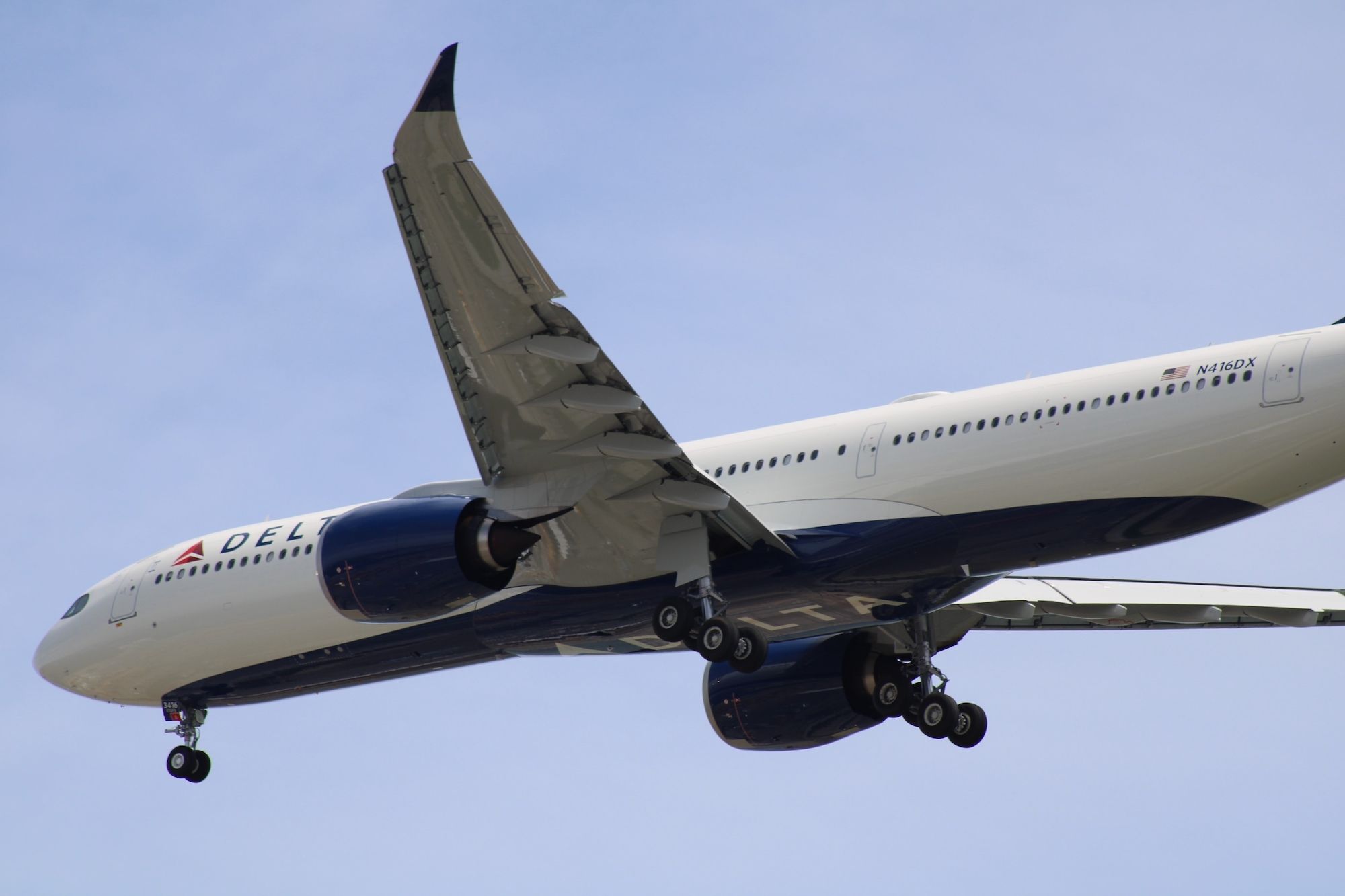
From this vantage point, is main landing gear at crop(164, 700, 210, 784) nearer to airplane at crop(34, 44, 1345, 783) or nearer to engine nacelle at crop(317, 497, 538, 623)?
airplane at crop(34, 44, 1345, 783)

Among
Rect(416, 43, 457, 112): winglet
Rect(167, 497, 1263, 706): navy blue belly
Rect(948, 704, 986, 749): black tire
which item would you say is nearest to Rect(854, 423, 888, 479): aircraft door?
Rect(167, 497, 1263, 706): navy blue belly

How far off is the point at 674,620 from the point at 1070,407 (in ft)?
15.6

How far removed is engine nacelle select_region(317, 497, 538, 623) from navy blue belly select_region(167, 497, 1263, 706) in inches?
51.6

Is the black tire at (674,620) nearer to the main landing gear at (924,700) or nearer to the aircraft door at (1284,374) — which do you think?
the main landing gear at (924,700)

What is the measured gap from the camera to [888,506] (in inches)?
739

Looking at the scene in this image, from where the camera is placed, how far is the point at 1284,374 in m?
17.2

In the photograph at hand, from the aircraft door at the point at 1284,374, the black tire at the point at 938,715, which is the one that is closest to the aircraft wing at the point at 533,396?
the black tire at the point at 938,715

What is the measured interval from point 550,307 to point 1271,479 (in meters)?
7.33

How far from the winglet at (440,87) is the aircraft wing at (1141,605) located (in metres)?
10.6

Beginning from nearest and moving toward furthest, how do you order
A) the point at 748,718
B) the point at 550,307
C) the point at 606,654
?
the point at 550,307 < the point at 606,654 < the point at 748,718

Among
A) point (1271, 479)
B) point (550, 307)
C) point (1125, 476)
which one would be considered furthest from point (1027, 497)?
point (550, 307)

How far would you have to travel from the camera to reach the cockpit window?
80.9ft

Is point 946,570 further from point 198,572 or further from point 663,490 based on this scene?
point 198,572

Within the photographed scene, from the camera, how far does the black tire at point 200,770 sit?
24422 millimetres
